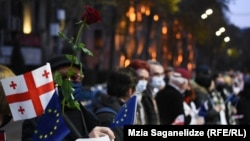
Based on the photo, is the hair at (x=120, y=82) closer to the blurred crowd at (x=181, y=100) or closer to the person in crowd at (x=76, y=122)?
the blurred crowd at (x=181, y=100)

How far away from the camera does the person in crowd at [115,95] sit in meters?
4.87

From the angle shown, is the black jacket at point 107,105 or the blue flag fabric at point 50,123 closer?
the blue flag fabric at point 50,123

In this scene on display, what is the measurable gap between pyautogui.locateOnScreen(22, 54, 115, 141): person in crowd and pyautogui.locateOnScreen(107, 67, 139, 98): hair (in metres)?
1.32

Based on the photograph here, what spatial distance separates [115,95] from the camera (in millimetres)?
5402

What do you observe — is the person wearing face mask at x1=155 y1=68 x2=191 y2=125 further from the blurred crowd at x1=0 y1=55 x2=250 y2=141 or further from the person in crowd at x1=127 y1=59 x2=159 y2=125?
the person in crowd at x1=127 y1=59 x2=159 y2=125

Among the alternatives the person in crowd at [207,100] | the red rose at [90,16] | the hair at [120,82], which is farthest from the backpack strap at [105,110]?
the person in crowd at [207,100]

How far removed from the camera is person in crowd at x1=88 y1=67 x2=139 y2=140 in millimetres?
4867

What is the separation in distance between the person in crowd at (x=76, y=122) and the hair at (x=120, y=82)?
1.32 meters

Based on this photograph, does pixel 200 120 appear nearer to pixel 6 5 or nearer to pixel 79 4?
pixel 79 4

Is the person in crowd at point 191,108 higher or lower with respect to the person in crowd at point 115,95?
lower

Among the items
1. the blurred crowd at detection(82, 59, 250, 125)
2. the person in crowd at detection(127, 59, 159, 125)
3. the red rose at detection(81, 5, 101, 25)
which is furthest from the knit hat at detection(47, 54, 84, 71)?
the person in crowd at detection(127, 59, 159, 125)

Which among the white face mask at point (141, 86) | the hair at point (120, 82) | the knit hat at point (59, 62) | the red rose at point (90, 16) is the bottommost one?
the white face mask at point (141, 86)

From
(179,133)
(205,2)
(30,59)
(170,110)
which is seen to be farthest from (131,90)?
(30,59)

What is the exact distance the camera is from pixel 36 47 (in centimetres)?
3709
